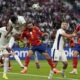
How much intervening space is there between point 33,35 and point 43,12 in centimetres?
1913

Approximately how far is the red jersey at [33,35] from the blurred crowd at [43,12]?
1627 centimetres

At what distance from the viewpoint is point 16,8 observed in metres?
36.6

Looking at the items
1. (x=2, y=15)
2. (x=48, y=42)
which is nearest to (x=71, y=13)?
(x=2, y=15)

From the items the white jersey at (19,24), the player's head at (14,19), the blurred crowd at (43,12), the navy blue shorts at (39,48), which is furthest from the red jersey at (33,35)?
the blurred crowd at (43,12)

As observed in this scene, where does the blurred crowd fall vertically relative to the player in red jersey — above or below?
below

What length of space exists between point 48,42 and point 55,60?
1347 cm

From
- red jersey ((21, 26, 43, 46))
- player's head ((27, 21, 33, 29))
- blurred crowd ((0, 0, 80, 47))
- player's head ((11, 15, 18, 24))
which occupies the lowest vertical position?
blurred crowd ((0, 0, 80, 47))

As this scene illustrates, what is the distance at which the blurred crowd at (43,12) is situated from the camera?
35.5m

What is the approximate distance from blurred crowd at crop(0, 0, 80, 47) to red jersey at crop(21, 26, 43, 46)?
1627cm

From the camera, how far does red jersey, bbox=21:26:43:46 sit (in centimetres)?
1747

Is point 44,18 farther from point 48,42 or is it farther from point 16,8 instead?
point 48,42

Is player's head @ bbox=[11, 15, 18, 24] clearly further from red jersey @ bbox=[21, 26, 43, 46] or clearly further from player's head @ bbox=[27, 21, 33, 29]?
red jersey @ bbox=[21, 26, 43, 46]

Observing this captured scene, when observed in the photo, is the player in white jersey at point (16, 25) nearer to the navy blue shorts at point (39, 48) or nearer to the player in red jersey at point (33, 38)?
the player in red jersey at point (33, 38)

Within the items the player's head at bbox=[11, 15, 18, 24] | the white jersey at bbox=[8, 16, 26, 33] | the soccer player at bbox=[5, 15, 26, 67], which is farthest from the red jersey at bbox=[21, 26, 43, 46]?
the player's head at bbox=[11, 15, 18, 24]
